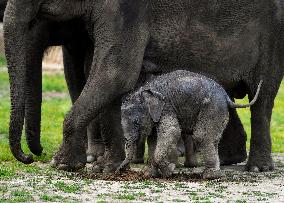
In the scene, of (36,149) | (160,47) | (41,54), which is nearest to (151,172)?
(160,47)

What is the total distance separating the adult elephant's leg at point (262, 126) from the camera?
12.8 m

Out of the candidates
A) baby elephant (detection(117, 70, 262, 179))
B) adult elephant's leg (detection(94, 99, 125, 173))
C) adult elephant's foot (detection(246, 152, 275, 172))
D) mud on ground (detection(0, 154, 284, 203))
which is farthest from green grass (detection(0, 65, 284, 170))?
adult elephant's foot (detection(246, 152, 275, 172))

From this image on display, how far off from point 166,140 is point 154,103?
393mm

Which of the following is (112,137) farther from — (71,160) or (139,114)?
(139,114)

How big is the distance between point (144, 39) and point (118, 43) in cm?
39

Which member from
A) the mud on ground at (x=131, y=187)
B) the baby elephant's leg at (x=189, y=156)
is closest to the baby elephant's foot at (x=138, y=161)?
the baby elephant's leg at (x=189, y=156)

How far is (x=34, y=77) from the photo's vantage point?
484 inches

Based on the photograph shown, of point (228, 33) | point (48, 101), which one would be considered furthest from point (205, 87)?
point (48, 101)

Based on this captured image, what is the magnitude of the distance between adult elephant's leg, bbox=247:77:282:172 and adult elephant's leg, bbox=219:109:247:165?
0.46 meters

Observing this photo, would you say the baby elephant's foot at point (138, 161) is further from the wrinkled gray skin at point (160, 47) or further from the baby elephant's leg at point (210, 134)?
the baby elephant's leg at point (210, 134)

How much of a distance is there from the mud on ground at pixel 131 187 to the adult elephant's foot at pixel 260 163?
25.0 inches

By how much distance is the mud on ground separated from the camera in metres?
9.79

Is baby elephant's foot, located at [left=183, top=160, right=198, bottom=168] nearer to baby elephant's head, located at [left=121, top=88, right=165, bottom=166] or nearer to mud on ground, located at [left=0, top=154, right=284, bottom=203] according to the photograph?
mud on ground, located at [left=0, top=154, right=284, bottom=203]

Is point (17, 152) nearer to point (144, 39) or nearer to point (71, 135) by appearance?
point (71, 135)
